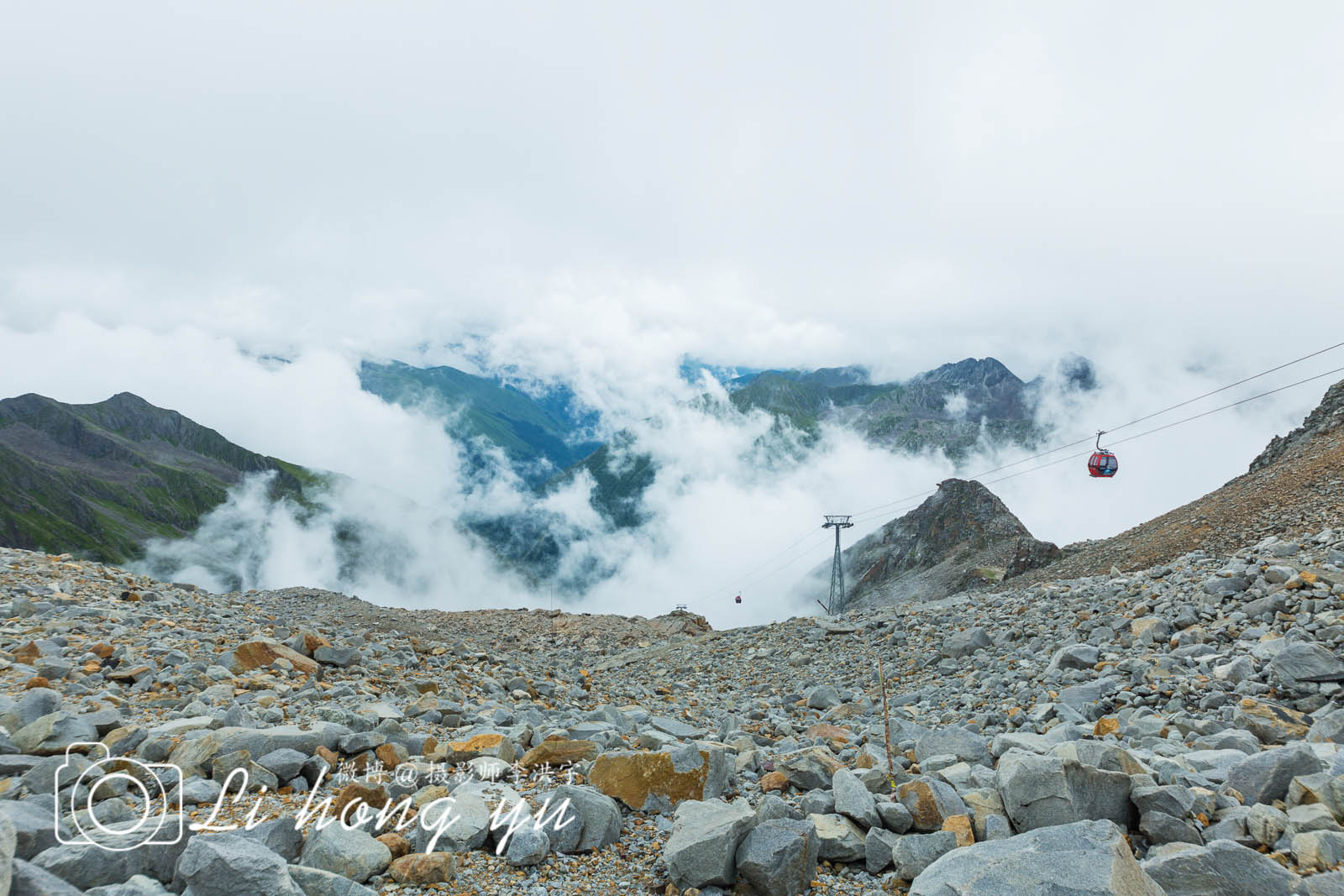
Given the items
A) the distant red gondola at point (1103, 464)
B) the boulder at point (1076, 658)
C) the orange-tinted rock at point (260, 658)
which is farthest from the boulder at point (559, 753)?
the distant red gondola at point (1103, 464)

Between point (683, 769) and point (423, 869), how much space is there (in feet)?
10.1

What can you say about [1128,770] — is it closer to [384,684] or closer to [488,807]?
[488,807]

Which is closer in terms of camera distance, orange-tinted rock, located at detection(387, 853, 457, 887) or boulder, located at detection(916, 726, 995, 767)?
orange-tinted rock, located at detection(387, 853, 457, 887)

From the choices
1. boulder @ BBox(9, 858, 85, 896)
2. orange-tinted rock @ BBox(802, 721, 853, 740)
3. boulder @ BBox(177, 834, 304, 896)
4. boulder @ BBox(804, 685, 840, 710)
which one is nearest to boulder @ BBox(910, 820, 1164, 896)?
boulder @ BBox(177, 834, 304, 896)

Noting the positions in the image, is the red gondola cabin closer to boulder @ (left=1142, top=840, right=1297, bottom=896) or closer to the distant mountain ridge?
the distant mountain ridge

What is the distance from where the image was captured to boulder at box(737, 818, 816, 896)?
6074mm

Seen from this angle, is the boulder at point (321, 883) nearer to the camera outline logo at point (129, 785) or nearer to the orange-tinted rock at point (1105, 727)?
the camera outline logo at point (129, 785)

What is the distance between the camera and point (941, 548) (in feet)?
371

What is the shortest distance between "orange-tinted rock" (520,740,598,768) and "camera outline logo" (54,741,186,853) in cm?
378

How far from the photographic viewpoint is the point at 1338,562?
15.1m

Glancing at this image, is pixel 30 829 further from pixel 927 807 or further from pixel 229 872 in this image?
pixel 927 807

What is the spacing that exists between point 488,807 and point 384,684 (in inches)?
378

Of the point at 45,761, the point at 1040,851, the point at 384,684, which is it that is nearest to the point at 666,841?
the point at 1040,851

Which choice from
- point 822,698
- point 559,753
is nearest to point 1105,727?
point 822,698
